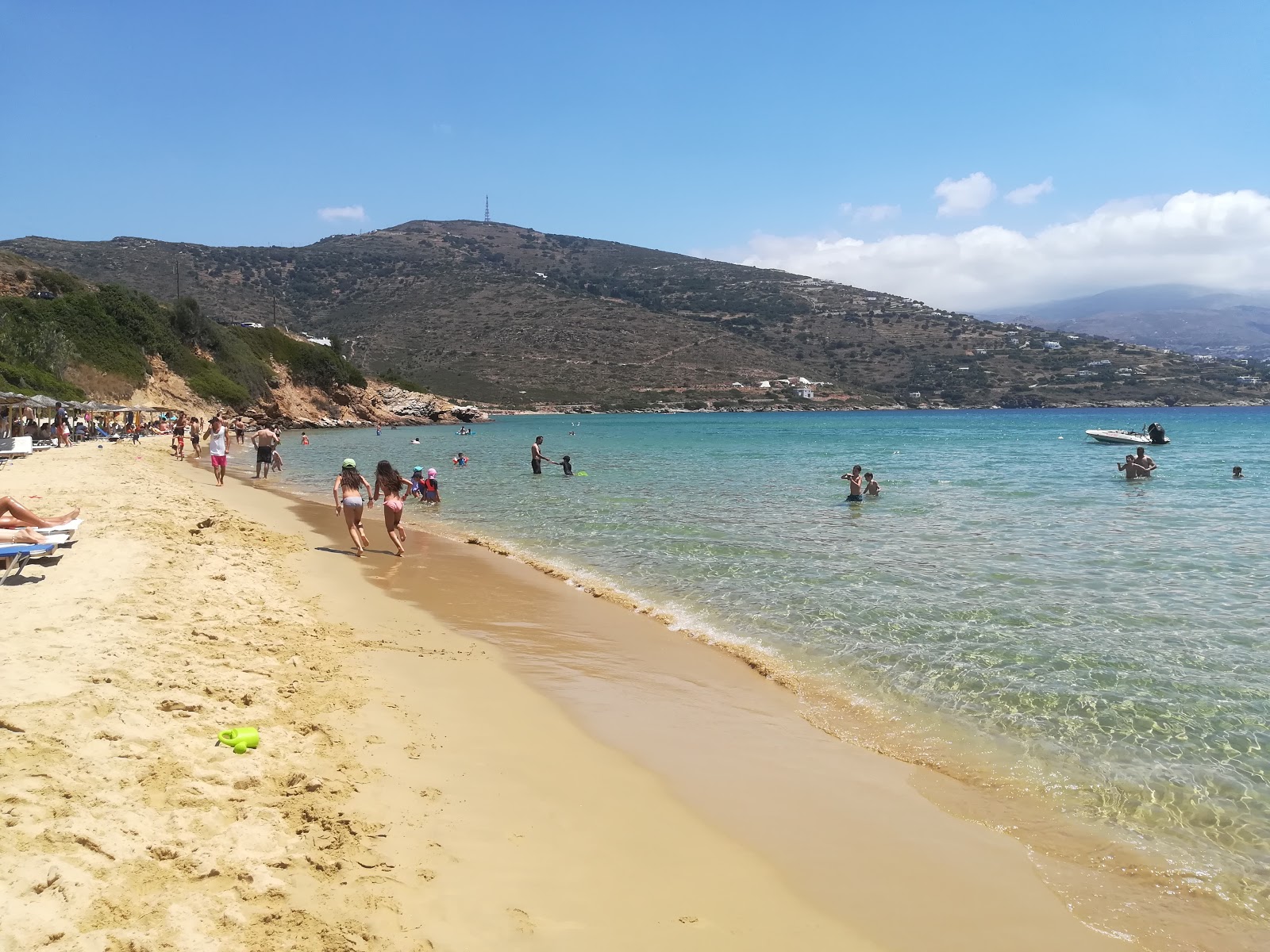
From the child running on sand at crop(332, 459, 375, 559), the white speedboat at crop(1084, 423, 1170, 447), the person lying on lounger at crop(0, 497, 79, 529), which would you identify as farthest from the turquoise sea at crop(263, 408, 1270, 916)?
the white speedboat at crop(1084, 423, 1170, 447)

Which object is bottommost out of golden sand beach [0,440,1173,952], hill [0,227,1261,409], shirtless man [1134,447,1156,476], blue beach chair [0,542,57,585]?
golden sand beach [0,440,1173,952]

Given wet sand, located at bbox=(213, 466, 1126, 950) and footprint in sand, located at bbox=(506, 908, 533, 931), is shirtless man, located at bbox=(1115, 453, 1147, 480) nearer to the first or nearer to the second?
wet sand, located at bbox=(213, 466, 1126, 950)

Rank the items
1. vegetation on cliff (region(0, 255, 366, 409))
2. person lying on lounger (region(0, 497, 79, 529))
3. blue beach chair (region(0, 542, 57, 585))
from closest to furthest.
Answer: blue beach chair (region(0, 542, 57, 585))
person lying on lounger (region(0, 497, 79, 529))
vegetation on cliff (region(0, 255, 366, 409))

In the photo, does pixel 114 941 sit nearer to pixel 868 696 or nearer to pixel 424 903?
pixel 424 903

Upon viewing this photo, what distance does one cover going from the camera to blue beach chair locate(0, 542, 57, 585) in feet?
23.4

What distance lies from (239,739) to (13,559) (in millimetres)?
4874

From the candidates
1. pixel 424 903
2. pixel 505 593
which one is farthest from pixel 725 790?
pixel 505 593

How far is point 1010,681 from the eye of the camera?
6645mm

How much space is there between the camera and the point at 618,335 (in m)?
111

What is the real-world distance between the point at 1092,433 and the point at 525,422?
52834mm

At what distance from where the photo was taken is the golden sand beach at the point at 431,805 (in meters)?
2.97

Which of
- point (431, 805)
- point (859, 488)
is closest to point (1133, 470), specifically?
point (859, 488)

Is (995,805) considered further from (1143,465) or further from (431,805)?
(1143,465)

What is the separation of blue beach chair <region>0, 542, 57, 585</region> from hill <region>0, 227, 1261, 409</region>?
275 ft
